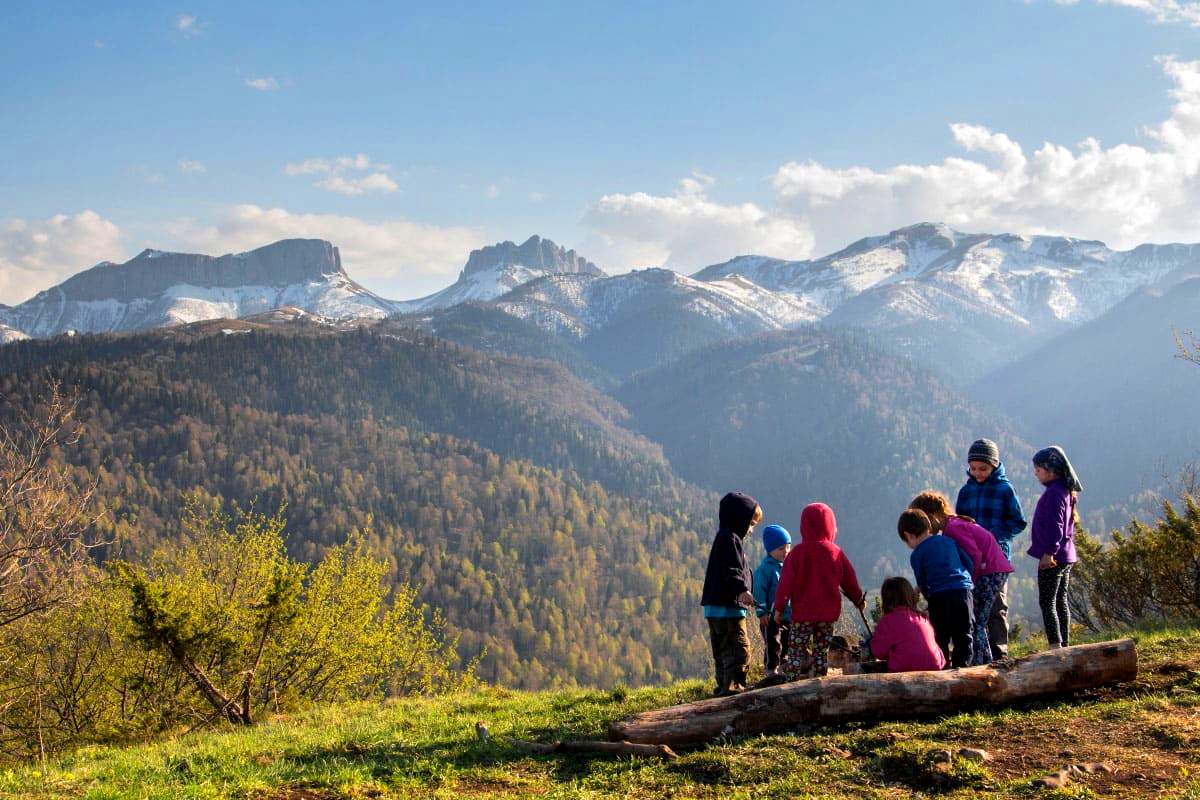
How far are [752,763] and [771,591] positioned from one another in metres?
4.04

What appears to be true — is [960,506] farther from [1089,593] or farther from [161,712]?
[161,712]

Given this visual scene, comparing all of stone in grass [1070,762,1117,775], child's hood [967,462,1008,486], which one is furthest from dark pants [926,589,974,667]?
stone in grass [1070,762,1117,775]

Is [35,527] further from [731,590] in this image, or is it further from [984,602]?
[984,602]

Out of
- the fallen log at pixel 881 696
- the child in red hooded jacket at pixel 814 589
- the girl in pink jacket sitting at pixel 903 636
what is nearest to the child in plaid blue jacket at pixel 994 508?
the fallen log at pixel 881 696

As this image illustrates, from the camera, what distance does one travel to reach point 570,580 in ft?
568

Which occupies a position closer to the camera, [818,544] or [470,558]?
[818,544]

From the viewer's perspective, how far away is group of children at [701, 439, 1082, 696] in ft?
31.2

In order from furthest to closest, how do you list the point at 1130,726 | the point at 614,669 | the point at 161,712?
1. the point at 614,669
2. the point at 161,712
3. the point at 1130,726

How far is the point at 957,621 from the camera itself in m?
9.55

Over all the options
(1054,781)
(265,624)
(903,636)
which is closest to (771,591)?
(903,636)

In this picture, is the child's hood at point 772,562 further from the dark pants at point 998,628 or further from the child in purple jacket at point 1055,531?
the child in purple jacket at point 1055,531

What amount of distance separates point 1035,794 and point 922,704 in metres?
2.18

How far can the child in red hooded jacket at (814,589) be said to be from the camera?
9.86 metres

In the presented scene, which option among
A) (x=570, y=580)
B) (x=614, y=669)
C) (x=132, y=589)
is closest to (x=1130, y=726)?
(x=132, y=589)
